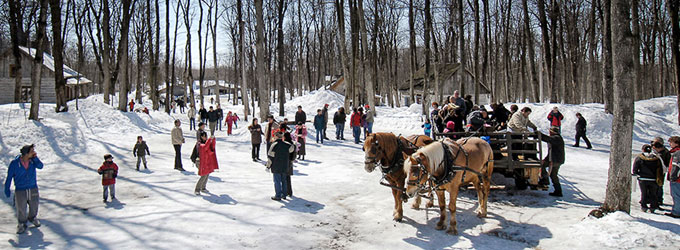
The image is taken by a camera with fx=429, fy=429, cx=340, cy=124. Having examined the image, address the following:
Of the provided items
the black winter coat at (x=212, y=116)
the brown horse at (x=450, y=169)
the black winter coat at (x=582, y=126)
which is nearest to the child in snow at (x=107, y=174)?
the brown horse at (x=450, y=169)

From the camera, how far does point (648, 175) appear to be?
8.12 metres

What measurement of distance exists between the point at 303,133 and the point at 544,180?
7.91m

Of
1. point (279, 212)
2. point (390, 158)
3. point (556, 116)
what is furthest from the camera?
point (556, 116)

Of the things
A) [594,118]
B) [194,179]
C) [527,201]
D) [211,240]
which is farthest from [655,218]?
[594,118]

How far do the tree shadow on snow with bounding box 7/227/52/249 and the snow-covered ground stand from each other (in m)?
0.02

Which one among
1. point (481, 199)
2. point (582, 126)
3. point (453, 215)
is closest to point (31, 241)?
point (453, 215)

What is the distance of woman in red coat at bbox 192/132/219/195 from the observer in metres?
9.52

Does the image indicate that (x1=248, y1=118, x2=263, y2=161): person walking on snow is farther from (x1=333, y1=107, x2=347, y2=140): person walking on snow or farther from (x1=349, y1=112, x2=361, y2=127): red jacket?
(x1=333, y1=107, x2=347, y2=140): person walking on snow

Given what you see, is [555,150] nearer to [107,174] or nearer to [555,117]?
[555,117]

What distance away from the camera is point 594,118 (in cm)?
2059

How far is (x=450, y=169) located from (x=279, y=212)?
336cm

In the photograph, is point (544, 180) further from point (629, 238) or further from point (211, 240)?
point (211, 240)

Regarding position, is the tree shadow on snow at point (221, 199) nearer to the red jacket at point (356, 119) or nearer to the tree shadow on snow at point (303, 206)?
the tree shadow on snow at point (303, 206)

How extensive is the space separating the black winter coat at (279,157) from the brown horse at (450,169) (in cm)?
325
